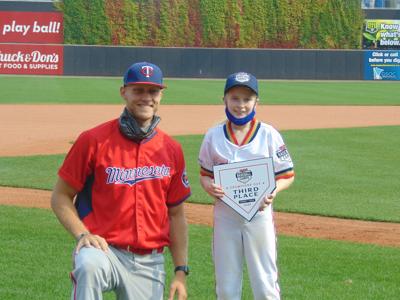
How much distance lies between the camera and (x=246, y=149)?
219 inches

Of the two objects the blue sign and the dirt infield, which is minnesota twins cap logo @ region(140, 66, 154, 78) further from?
the blue sign

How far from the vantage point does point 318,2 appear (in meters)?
53.0

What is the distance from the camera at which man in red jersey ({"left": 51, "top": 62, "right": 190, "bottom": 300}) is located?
4262 mm

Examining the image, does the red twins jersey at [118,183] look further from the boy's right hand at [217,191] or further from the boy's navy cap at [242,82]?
the boy's navy cap at [242,82]

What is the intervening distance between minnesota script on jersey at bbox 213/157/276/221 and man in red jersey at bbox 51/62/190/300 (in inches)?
42.2

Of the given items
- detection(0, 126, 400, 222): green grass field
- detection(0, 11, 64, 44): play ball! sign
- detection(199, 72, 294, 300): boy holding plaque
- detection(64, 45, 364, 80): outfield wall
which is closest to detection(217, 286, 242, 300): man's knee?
detection(199, 72, 294, 300): boy holding plaque

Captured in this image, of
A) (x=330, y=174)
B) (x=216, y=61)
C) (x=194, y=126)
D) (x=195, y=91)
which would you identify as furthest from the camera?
(x=216, y=61)

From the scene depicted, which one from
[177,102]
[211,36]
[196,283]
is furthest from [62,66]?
[196,283]

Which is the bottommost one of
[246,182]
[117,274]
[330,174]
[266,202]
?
[330,174]

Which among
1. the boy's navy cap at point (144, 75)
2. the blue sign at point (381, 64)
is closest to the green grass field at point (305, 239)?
the boy's navy cap at point (144, 75)

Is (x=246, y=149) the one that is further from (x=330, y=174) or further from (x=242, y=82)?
(x=330, y=174)

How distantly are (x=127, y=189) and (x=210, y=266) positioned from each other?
134 inches

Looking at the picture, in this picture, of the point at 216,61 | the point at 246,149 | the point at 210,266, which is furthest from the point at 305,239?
the point at 216,61

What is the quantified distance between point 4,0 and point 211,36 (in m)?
11.9
